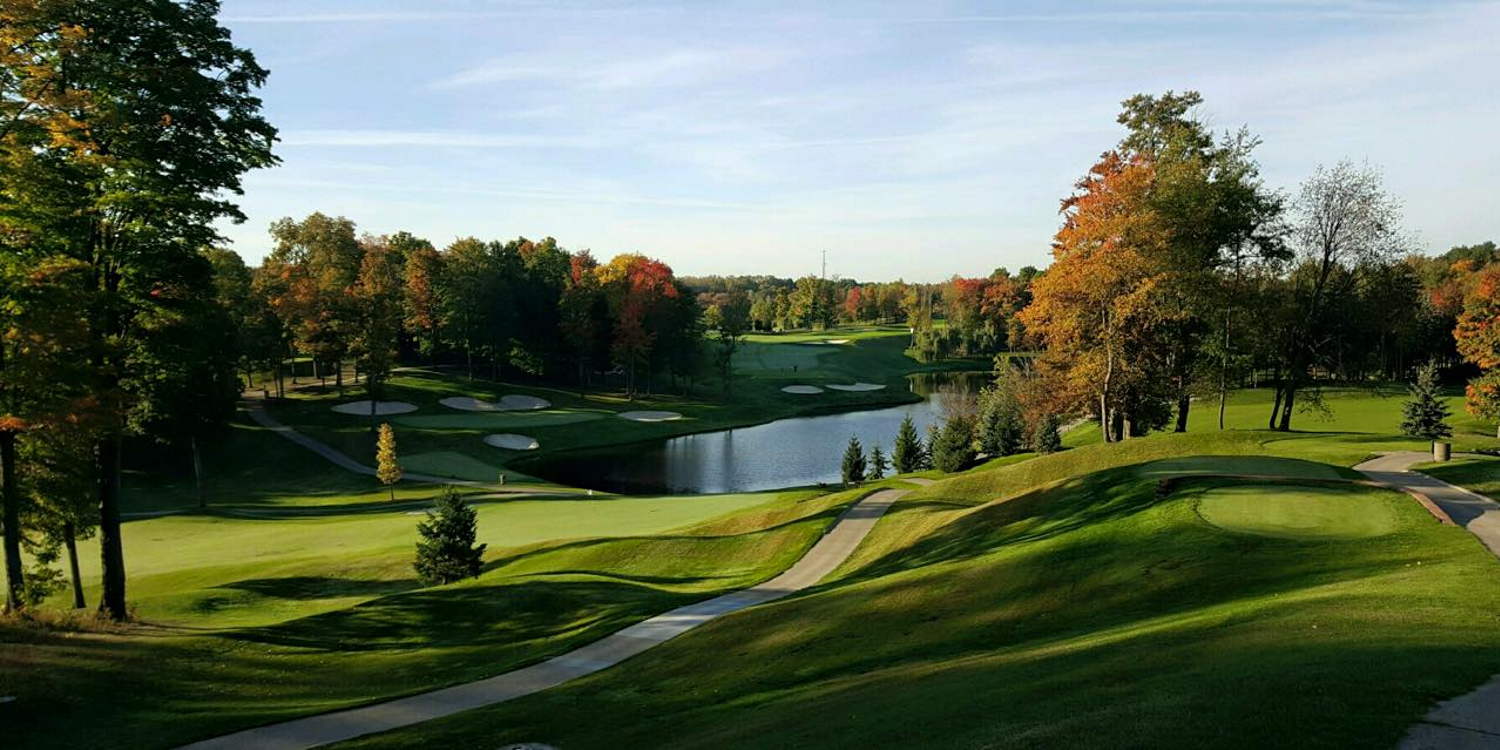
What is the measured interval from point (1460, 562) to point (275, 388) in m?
91.9

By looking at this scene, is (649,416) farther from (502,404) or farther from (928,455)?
(928,455)

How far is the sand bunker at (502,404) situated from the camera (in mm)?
78500

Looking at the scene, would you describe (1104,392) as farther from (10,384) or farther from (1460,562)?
(10,384)

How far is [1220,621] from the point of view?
1257cm

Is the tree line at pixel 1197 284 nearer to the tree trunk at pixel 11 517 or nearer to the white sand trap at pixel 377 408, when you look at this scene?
the tree trunk at pixel 11 517

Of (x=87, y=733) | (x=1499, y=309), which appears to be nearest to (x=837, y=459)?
(x=1499, y=309)

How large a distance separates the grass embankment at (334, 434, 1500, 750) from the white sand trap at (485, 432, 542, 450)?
4830cm

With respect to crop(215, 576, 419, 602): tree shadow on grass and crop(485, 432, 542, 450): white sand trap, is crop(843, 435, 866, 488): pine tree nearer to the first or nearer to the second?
crop(215, 576, 419, 602): tree shadow on grass

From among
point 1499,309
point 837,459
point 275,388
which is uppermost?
point 1499,309

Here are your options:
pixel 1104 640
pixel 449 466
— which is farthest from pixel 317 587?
pixel 449 466

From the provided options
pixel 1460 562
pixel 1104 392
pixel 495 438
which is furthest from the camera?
pixel 495 438

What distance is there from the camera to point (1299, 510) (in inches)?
764

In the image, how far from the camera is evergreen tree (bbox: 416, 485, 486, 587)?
2861cm

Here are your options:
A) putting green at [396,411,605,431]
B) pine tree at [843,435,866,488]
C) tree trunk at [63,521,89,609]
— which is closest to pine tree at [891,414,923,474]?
pine tree at [843,435,866,488]
